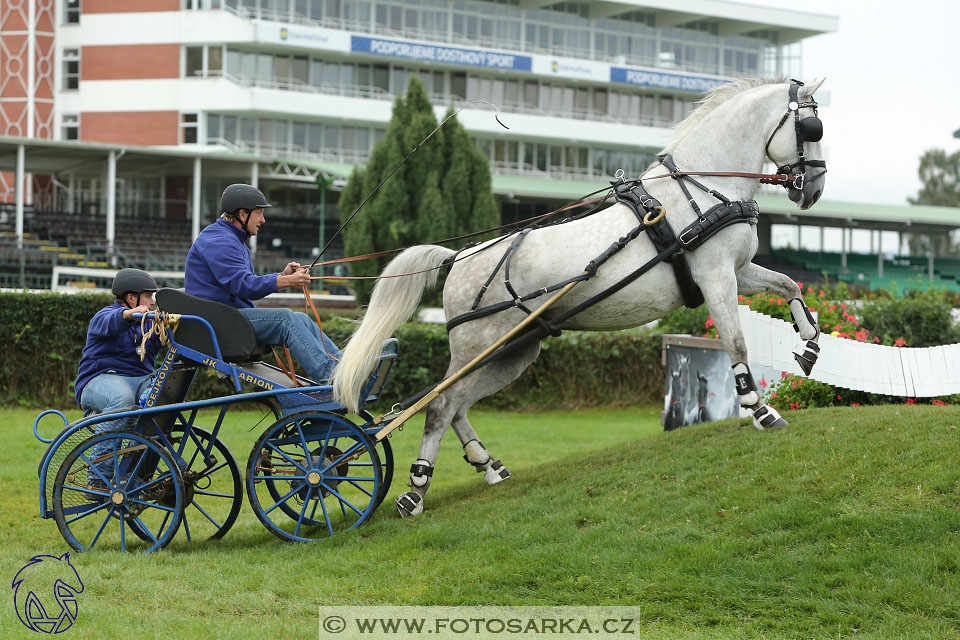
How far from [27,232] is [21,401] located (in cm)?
2229

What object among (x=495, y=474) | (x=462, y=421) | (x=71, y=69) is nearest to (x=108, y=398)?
(x=462, y=421)

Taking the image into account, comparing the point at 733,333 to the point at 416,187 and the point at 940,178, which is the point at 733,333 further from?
the point at 940,178

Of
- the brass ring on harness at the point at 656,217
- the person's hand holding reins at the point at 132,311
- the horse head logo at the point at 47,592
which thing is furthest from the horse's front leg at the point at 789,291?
the horse head logo at the point at 47,592

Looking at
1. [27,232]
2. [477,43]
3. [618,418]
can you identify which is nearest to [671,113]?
[477,43]

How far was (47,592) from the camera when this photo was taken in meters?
5.54

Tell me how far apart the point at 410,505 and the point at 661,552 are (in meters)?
2.19

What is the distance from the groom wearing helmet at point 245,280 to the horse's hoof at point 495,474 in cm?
157

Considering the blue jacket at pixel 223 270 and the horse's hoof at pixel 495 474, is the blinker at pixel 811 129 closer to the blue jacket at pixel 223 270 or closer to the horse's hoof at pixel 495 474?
the horse's hoof at pixel 495 474

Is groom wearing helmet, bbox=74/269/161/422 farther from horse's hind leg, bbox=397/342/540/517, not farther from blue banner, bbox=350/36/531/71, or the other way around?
blue banner, bbox=350/36/531/71

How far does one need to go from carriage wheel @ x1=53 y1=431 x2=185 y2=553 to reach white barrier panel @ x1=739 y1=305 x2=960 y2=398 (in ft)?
16.9

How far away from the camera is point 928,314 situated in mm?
12914

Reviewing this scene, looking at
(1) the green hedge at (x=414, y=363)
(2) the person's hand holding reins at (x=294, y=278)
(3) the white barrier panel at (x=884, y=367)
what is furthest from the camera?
(1) the green hedge at (x=414, y=363)

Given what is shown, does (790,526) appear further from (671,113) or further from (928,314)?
(671,113)

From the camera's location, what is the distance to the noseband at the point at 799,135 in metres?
7.09
